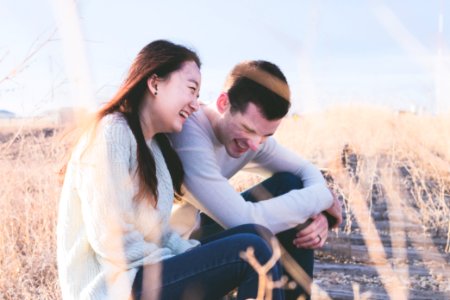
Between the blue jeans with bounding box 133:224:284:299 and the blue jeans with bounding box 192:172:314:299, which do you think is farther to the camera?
the blue jeans with bounding box 192:172:314:299

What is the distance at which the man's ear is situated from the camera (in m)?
2.64

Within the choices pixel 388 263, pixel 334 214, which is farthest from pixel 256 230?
pixel 388 263

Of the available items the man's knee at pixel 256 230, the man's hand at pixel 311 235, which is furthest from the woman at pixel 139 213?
the man's hand at pixel 311 235

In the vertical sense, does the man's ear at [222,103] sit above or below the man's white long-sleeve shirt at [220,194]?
above

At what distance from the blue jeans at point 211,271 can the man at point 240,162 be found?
479mm

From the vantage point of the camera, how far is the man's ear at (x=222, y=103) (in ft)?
8.67

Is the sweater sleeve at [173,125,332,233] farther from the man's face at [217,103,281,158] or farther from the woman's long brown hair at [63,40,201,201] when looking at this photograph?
the woman's long brown hair at [63,40,201,201]

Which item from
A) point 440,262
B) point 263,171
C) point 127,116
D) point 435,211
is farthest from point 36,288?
point 435,211

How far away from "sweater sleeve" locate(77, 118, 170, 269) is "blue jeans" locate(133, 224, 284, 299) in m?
0.08

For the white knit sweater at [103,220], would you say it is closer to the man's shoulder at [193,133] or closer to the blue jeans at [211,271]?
the blue jeans at [211,271]

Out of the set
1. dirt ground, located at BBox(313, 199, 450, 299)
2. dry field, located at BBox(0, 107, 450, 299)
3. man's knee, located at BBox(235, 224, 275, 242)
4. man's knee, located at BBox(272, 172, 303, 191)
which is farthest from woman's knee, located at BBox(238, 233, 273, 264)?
dirt ground, located at BBox(313, 199, 450, 299)

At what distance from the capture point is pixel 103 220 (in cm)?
185

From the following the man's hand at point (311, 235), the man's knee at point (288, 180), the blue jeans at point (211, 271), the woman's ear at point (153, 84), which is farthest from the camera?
the man's knee at point (288, 180)

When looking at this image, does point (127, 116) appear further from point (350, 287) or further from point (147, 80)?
point (350, 287)
